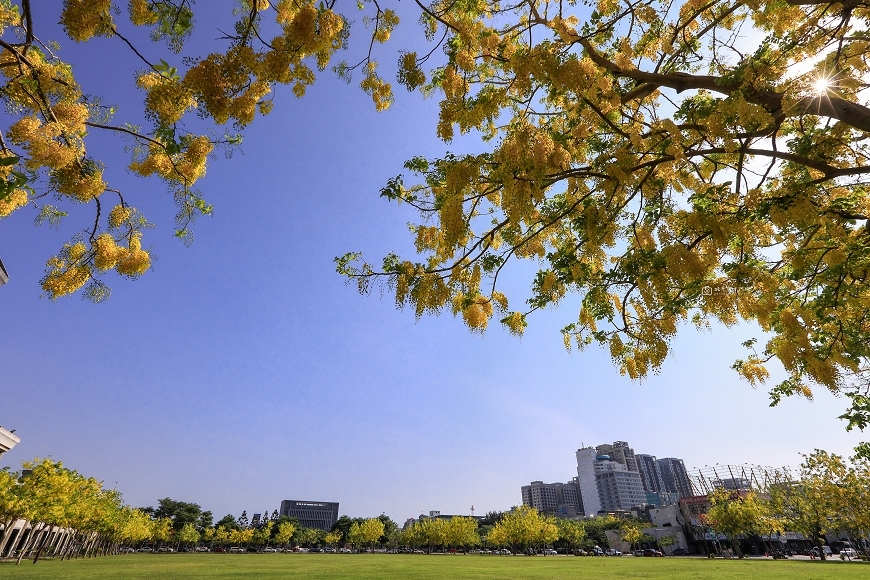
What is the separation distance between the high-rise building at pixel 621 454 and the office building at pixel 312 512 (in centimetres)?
9405

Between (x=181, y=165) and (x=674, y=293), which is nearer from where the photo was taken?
(x=181, y=165)

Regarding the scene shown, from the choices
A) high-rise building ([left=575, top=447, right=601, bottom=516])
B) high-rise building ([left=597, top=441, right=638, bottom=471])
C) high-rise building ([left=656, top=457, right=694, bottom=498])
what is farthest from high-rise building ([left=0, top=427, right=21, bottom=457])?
high-rise building ([left=656, top=457, right=694, bottom=498])

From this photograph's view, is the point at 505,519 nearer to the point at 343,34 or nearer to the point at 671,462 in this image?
the point at 343,34

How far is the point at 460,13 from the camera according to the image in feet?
17.7

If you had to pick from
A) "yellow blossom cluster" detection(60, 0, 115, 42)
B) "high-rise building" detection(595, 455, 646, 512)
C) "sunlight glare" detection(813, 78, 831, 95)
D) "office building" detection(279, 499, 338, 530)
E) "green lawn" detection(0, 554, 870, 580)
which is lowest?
"green lawn" detection(0, 554, 870, 580)

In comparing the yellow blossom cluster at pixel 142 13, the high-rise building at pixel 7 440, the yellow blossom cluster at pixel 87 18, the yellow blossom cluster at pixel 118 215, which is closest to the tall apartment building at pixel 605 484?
the high-rise building at pixel 7 440

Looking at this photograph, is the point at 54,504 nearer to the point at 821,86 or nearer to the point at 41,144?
the point at 41,144

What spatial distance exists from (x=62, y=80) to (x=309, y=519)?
14276 centimetres

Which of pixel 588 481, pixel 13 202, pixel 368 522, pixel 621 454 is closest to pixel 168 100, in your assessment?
pixel 13 202

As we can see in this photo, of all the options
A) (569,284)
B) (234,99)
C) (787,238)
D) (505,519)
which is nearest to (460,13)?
(234,99)

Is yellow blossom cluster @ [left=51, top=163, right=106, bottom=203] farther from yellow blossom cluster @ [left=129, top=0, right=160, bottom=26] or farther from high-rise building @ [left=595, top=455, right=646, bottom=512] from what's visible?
high-rise building @ [left=595, top=455, right=646, bottom=512]

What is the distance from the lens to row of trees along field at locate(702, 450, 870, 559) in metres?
24.0

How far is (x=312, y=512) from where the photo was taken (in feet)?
417

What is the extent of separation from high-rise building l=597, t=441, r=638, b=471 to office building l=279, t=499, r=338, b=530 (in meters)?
94.1
